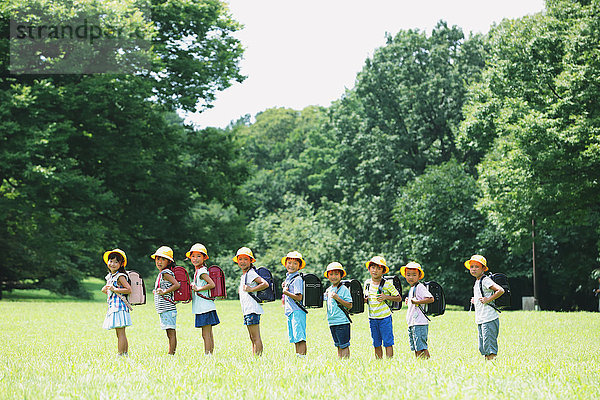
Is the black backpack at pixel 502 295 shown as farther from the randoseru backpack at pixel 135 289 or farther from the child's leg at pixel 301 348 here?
the randoseru backpack at pixel 135 289

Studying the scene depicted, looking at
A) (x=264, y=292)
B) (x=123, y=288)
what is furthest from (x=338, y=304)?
(x=123, y=288)

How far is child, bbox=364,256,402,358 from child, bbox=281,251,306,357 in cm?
104

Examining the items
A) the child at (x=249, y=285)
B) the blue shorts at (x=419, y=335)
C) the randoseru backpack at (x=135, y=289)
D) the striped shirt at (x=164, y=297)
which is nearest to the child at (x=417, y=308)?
the blue shorts at (x=419, y=335)

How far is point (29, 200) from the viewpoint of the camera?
31.6m

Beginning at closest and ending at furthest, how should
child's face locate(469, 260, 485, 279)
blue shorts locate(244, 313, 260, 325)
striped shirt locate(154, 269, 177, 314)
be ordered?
child's face locate(469, 260, 485, 279)
blue shorts locate(244, 313, 260, 325)
striped shirt locate(154, 269, 177, 314)

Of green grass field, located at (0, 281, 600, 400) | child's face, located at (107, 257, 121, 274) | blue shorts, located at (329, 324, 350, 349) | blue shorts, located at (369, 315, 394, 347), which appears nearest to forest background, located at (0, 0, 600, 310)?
green grass field, located at (0, 281, 600, 400)

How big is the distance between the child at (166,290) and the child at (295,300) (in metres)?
1.78

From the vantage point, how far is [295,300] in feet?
35.1

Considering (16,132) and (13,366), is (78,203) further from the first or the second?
(13,366)

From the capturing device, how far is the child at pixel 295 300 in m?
10.7

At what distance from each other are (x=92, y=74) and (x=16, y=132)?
4.23m

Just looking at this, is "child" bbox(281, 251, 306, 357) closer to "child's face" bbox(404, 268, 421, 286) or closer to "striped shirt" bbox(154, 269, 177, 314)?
"child's face" bbox(404, 268, 421, 286)

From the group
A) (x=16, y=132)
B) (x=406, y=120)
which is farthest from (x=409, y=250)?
(x=16, y=132)

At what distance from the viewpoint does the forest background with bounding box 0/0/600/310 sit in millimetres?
29703
